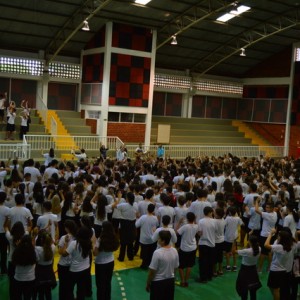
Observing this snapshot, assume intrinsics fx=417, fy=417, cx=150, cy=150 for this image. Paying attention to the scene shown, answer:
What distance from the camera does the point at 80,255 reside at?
570cm

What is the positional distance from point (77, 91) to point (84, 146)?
5.09 metres

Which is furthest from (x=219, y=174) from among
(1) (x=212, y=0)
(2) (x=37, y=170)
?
(1) (x=212, y=0)

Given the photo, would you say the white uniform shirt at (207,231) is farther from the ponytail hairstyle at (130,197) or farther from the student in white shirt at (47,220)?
the student in white shirt at (47,220)

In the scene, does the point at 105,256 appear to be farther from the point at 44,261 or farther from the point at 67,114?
the point at 67,114

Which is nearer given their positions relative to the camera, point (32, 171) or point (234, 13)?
point (32, 171)

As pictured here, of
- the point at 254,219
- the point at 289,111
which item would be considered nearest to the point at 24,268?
the point at 254,219

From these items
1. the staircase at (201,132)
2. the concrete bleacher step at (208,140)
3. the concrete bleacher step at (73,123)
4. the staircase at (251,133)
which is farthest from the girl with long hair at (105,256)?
the staircase at (251,133)

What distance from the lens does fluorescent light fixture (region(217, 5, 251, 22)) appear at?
21109 millimetres

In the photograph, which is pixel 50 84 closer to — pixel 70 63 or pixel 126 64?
pixel 70 63

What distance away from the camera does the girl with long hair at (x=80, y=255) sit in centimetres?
559

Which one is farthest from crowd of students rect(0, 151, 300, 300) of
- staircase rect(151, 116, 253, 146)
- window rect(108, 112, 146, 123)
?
staircase rect(151, 116, 253, 146)

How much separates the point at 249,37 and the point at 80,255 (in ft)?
73.3

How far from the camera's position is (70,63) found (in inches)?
933

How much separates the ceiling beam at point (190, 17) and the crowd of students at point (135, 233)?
1192 cm
